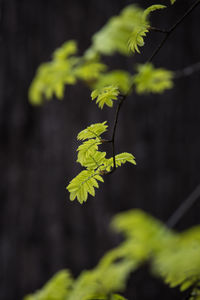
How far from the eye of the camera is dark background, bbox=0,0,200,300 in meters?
2.40

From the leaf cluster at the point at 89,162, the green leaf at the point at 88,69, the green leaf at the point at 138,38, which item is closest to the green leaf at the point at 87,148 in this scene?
the leaf cluster at the point at 89,162

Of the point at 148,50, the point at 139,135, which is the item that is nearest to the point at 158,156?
the point at 139,135

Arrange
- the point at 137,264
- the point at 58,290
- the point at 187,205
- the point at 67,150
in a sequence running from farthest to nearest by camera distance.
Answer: the point at 67,150 < the point at 187,205 < the point at 137,264 < the point at 58,290

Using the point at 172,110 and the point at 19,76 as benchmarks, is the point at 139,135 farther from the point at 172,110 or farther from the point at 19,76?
the point at 19,76

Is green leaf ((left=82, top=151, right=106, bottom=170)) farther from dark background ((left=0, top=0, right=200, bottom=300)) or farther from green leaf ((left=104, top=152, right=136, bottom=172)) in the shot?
dark background ((left=0, top=0, right=200, bottom=300))

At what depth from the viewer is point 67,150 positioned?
2.45 meters

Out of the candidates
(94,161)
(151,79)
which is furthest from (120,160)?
(151,79)

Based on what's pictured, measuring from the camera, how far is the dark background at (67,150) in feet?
7.89

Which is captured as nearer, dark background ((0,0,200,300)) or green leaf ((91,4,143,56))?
green leaf ((91,4,143,56))

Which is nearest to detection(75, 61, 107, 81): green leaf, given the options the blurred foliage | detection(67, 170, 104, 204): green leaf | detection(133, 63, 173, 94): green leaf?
detection(133, 63, 173, 94): green leaf

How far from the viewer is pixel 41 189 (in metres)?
2.48

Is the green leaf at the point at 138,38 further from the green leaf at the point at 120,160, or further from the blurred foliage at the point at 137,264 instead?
the blurred foliage at the point at 137,264

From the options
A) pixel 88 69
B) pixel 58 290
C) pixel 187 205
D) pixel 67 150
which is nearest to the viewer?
pixel 58 290

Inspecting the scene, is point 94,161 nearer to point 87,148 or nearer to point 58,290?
point 87,148
